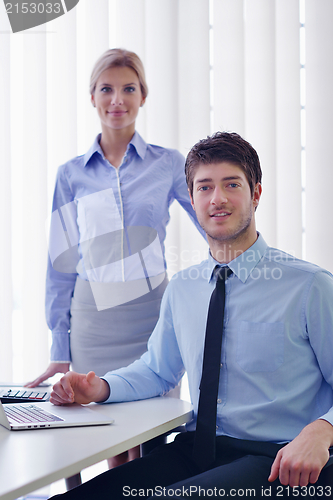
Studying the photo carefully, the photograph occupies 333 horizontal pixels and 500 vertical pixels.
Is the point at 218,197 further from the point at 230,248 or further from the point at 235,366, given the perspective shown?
the point at 235,366

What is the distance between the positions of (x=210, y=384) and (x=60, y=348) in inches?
31.4

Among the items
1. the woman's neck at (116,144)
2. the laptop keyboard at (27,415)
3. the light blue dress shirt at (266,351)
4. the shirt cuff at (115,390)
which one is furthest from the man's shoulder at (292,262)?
the woman's neck at (116,144)

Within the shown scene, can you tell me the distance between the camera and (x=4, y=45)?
215 centimetres

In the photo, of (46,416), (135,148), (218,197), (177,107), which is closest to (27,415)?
(46,416)

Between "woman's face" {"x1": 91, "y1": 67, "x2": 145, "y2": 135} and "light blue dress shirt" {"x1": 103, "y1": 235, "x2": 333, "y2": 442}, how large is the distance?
0.80 meters

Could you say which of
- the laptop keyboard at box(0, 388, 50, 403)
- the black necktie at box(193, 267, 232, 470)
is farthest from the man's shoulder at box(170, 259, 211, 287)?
the laptop keyboard at box(0, 388, 50, 403)

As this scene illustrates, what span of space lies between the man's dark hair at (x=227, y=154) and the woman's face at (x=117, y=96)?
52 centimetres

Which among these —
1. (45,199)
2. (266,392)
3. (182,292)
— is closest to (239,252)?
(182,292)

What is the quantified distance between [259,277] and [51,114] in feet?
4.90

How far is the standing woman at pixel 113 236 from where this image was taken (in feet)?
5.34

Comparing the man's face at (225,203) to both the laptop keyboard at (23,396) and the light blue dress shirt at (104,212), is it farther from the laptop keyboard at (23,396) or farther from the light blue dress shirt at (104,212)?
the laptop keyboard at (23,396)

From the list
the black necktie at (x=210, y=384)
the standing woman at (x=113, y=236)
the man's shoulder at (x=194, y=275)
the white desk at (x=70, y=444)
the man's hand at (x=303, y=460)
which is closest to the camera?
the white desk at (x=70, y=444)

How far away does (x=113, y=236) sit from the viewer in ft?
5.41

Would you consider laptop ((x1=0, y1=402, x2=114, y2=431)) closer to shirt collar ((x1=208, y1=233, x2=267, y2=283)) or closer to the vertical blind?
shirt collar ((x1=208, y1=233, x2=267, y2=283))
